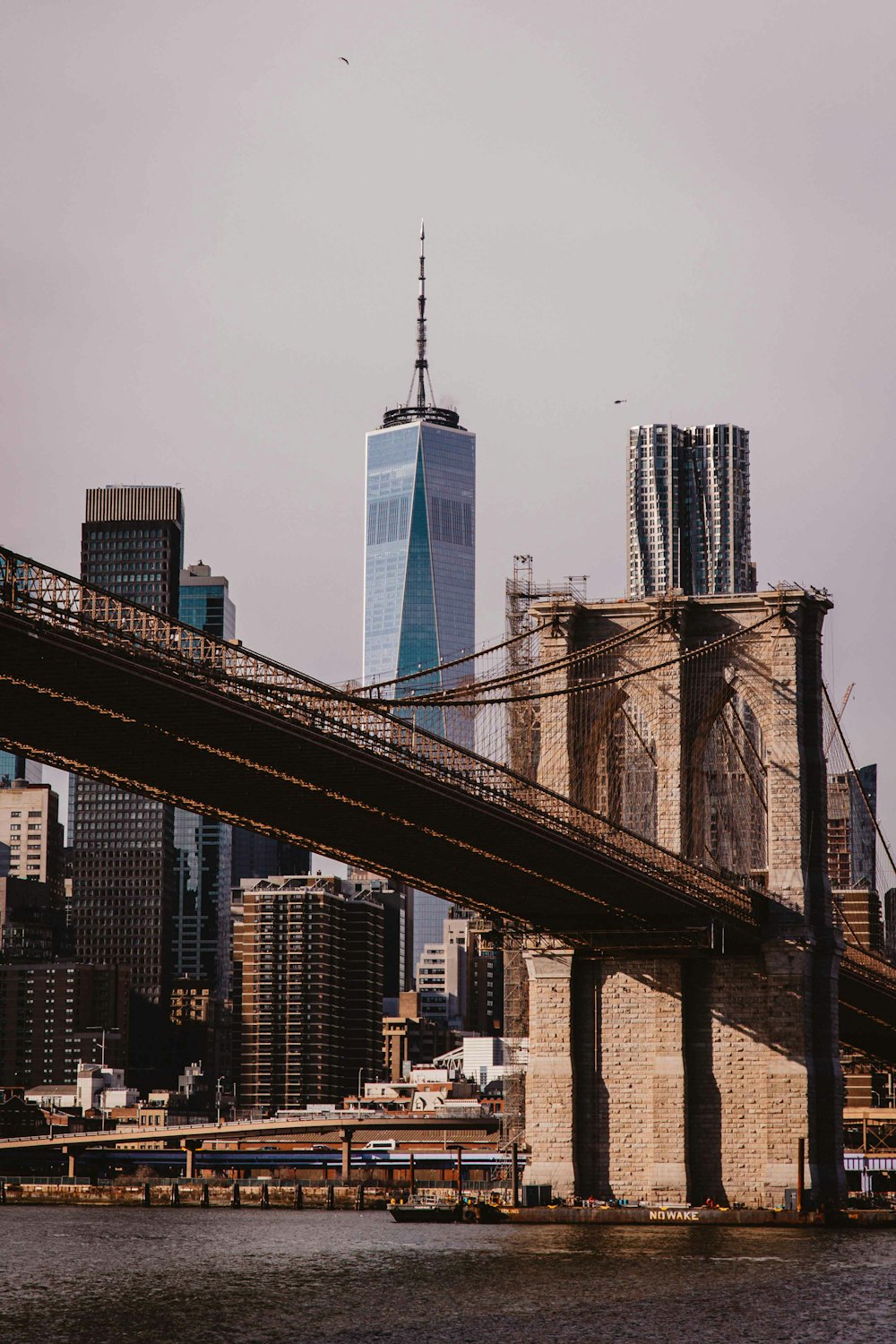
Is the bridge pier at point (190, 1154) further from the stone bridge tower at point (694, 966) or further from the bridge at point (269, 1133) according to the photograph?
the stone bridge tower at point (694, 966)

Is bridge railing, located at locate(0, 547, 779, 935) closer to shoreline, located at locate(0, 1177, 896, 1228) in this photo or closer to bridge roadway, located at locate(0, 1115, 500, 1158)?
shoreline, located at locate(0, 1177, 896, 1228)

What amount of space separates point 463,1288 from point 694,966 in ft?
82.0

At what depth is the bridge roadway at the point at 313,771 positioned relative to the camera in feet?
159

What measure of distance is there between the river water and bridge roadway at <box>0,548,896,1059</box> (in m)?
10.3

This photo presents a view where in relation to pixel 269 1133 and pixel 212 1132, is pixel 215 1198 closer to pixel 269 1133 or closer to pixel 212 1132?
pixel 212 1132

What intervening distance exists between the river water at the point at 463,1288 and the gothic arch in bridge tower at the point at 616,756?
14141mm

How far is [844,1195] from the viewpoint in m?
77.9

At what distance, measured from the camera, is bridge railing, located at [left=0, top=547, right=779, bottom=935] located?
46188 mm

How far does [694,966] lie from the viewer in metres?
78.3

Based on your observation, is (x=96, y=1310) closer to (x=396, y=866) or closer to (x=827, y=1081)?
(x=396, y=866)

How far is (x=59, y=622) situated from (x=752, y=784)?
38.5 meters

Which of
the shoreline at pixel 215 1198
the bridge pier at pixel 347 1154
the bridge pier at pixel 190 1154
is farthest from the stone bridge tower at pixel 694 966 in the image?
the bridge pier at pixel 190 1154

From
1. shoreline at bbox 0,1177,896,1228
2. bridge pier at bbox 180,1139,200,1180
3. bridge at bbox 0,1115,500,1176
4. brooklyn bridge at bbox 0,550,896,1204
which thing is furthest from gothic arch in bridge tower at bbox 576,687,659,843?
bridge pier at bbox 180,1139,200,1180

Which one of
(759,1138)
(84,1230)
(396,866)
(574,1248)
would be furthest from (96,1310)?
(84,1230)
